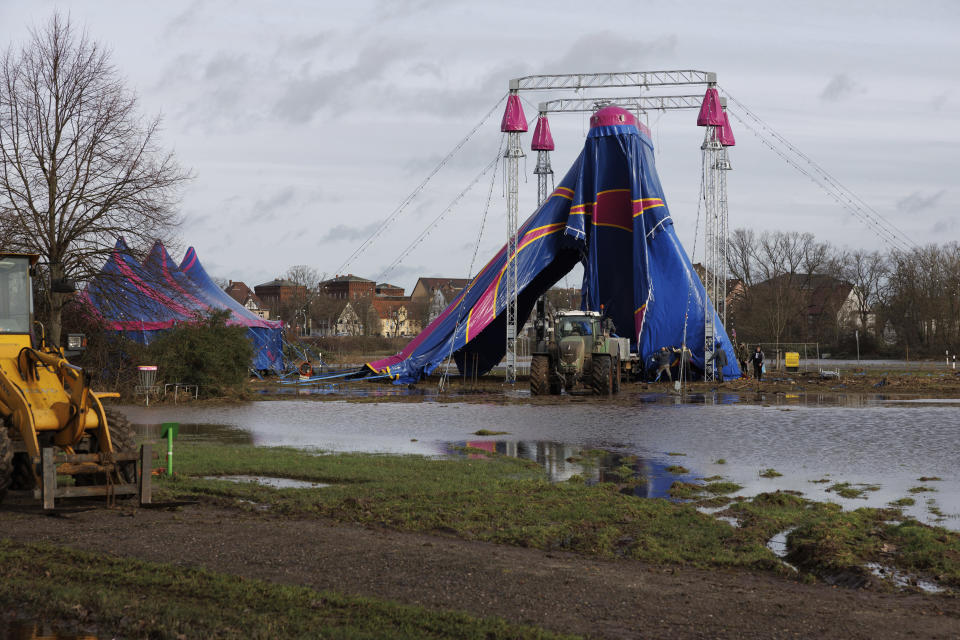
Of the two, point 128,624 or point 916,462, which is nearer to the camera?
point 128,624

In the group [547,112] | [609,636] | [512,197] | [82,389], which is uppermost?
[547,112]

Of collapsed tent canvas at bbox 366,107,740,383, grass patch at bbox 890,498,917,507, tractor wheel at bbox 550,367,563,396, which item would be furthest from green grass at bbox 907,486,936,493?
collapsed tent canvas at bbox 366,107,740,383

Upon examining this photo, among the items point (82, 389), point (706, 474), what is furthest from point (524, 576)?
point (706, 474)

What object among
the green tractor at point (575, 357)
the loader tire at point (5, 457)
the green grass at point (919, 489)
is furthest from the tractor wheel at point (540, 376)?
the loader tire at point (5, 457)

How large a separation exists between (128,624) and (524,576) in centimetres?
292

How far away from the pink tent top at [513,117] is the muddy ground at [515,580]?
2650 centimetres

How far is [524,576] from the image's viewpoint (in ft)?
25.3

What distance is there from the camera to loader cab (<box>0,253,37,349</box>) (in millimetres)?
11148

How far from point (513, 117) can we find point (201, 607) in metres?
29.8

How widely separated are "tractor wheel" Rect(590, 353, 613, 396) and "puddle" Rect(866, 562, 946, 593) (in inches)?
880

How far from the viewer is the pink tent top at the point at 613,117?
38.7m

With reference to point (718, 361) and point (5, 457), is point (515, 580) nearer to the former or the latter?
point (5, 457)

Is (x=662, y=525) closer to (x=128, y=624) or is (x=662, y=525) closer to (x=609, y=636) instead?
(x=609, y=636)

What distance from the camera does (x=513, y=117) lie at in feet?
115
